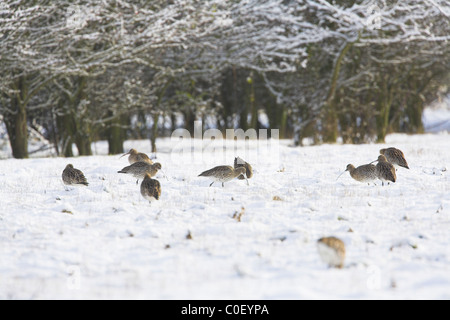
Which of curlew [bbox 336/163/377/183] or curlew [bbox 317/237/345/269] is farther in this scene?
curlew [bbox 336/163/377/183]

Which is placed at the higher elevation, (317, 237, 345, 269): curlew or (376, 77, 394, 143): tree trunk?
(376, 77, 394, 143): tree trunk

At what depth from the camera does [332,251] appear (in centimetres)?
538

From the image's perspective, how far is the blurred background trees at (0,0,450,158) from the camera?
16734mm

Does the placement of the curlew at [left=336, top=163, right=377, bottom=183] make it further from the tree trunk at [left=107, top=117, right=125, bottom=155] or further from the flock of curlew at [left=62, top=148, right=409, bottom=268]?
the tree trunk at [left=107, top=117, right=125, bottom=155]

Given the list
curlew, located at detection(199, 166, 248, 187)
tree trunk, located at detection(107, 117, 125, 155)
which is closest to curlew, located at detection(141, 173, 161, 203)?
curlew, located at detection(199, 166, 248, 187)

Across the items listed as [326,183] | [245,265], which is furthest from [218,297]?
[326,183]

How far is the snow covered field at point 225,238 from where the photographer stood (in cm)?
498

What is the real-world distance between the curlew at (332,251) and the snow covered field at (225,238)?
11 centimetres

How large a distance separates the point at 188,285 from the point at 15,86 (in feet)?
48.9

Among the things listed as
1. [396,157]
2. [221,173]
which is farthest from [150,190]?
[396,157]

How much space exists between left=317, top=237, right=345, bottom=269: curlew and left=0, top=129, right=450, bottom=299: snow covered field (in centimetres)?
11

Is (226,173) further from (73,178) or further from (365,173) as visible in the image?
(73,178)

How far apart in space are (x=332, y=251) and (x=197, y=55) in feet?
61.3

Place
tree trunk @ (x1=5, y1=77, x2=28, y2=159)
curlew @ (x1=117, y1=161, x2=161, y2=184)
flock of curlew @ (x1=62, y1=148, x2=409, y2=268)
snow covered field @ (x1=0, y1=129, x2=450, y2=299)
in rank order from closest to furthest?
snow covered field @ (x1=0, y1=129, x2=450, y2=299), flock of curlew @ (x1=62, y1=148, x2=409, y2=268), curlew @ (x1=117, y1=161, x2=161, y2=184), tree trunk @ (x1=5, y1=77, x2=28, y2=159)
